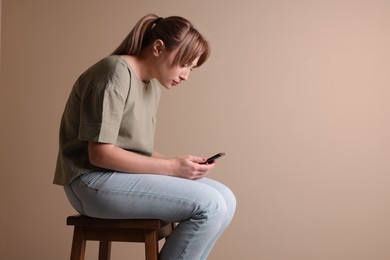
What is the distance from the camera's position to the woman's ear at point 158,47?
1529mm

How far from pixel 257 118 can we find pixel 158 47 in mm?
1163

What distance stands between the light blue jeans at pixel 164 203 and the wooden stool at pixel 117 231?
2 cm

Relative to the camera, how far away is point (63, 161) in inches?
57.0

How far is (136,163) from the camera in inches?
54.4

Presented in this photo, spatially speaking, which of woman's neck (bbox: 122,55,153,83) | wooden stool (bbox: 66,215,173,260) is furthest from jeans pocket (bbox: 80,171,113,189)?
woman's neck (bbox: 122,55,153,83)

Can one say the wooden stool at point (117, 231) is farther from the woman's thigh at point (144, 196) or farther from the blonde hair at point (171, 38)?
the blonde hair at point (171, 38)

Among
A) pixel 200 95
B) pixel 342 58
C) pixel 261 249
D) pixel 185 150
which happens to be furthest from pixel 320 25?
pixel 261 249

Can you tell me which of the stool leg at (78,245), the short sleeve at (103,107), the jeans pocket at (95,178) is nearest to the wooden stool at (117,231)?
the stool leg at (78,245)

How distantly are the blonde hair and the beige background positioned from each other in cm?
104

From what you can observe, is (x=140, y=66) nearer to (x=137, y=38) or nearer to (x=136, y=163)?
(x=137, y=38)

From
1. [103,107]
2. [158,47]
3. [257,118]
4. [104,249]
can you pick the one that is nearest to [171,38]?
[158,47]

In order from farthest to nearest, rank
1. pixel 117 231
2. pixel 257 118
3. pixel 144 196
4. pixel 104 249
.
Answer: pixel 257 118 → pixel 104 249 → pixel 117 231 → pixel 144 196

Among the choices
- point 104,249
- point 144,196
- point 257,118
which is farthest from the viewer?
point 257,118

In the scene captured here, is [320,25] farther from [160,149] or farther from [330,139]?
[160,149]
